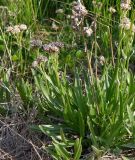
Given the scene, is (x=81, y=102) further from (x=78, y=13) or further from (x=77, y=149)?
(x=78, y=13)

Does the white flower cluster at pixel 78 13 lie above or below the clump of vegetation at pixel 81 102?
above

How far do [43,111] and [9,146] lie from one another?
304 millimetres

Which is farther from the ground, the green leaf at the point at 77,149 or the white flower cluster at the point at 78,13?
the white flower cluster at the point at 78,13

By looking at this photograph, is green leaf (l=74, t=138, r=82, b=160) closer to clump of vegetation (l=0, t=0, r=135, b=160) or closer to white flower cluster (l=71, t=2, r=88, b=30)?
clump of vegetation (l=0, t=0, r=135, b=160)

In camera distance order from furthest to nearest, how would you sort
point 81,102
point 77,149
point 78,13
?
point 81,102, point 77,149, point 78,13

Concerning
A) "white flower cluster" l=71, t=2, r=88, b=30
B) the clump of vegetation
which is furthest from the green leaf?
"white flower cluster" l=71, t=2, r=88, b=30

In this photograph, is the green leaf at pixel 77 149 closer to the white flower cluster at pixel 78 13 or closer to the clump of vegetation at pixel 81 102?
the clump of vegetation at pixel 81 102

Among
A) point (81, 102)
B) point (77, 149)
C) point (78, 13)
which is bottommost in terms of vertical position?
point (77, 149)

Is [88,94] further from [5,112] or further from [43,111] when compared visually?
[5,112]

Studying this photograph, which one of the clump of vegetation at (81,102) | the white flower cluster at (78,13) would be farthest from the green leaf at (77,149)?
the white flower cluster at (78,13)

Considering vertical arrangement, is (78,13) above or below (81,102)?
above

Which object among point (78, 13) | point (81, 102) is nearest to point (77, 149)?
point (81, 102)

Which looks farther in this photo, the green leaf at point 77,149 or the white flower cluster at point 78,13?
the green leaf at point 77,149

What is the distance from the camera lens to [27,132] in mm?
2699
